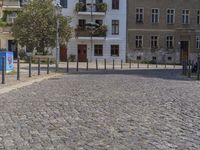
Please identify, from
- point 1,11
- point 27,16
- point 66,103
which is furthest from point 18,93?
point 1,11

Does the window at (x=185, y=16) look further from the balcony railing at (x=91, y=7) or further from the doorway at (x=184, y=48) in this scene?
the balcony railing at (x=91, y=7)

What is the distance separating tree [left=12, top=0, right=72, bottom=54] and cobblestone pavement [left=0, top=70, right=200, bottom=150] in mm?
37845

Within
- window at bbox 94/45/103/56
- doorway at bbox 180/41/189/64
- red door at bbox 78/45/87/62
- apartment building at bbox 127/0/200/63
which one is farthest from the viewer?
doorway at bbox 180/41/189/64

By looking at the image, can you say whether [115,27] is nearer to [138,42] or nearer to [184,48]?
[138,42]

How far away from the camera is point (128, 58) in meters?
66.9

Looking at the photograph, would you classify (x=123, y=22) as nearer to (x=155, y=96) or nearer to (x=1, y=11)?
(x=1, y=11)

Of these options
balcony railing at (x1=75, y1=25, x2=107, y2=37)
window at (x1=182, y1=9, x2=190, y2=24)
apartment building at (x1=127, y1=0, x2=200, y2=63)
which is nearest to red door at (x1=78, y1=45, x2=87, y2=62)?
balcony railing at (x1=75, y1=25, x2=107, y2=37)

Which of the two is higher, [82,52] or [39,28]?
[39,28]

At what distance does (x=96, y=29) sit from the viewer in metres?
65.4

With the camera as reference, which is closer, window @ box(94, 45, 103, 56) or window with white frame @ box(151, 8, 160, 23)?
window @ box(94, 45, 103, 56)

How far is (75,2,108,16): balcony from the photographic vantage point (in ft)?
214

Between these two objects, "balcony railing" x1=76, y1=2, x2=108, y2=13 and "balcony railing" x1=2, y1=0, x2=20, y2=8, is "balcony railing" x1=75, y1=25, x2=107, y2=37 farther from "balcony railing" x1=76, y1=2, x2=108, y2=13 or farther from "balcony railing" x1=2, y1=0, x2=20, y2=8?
"balcony railing" x1=2, y1=0, x2=20, y2=8

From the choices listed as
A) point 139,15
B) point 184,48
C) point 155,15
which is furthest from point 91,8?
point 184,48

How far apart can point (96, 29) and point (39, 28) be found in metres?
14.0
